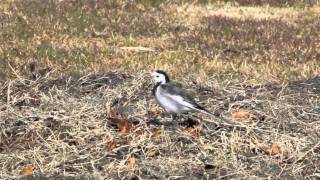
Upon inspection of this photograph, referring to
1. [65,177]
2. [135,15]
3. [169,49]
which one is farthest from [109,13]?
[65,177]

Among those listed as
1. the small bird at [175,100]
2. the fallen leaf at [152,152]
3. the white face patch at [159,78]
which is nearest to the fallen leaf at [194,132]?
the small bird at [175,100]

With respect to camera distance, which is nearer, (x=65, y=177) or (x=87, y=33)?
(x=65, y=177)

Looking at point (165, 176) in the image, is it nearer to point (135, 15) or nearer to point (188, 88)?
point (188, 88)

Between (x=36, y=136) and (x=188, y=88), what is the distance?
2527 millimetres

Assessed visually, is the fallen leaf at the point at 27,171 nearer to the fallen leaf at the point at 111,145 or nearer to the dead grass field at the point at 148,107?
the dead grass field at the point at 148,107

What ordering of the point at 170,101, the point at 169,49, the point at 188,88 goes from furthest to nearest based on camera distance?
the point at 169,49 → the point at 188,88 → the point at 170,101

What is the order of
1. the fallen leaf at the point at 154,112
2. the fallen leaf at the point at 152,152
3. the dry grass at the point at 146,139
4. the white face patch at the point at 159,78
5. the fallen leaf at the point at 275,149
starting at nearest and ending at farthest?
the dry grass at the point at 146,139
the fallen leaf at the point at 152,152
the fallen leaf at the point at 275,149
the white face patch at the point at 159,78
the fallen leaf at the point at 154,112

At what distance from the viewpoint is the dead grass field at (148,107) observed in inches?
257

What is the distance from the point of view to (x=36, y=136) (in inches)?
277

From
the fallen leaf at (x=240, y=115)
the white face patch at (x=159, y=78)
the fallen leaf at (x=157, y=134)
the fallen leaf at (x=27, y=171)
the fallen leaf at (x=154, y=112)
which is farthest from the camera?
the fallen leaf at (x=154, y=112)

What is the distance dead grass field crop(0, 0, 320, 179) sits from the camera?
6.54 metres

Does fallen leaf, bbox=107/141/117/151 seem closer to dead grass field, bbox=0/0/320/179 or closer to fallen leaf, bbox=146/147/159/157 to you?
dead grass field, bbox=0/0/320/179

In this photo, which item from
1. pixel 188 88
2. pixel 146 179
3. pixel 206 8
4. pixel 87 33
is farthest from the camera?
pixel 206 8

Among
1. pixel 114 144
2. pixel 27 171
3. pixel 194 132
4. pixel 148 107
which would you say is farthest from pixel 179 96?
pixel 27 171
